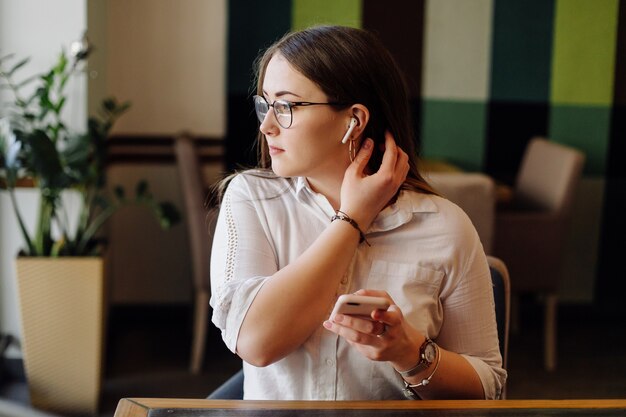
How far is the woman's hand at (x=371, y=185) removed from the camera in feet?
5.27

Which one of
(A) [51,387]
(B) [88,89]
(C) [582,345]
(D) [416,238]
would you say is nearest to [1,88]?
(B) [88,89]

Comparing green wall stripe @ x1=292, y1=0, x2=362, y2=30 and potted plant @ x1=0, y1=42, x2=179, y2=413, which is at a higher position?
green wall stripe @ x1=292, y1=0, x2=362, y2=30

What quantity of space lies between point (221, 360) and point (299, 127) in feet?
8.25

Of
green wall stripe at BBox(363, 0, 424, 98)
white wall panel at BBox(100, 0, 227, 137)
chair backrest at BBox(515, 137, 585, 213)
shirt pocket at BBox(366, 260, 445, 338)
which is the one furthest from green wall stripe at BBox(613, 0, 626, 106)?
shirt pocket at BBox(366, 260, 445, 338)

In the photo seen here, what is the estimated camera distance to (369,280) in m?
1.62

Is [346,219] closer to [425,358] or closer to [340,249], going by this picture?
[340,249]

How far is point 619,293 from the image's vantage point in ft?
15.3

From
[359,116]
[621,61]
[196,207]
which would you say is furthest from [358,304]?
[621,61]

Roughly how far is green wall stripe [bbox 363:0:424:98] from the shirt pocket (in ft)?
9.36

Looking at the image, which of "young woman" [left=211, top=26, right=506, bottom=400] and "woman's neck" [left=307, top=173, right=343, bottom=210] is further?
"woman's neck" [left=307, top=173, right=343, bottom=210]

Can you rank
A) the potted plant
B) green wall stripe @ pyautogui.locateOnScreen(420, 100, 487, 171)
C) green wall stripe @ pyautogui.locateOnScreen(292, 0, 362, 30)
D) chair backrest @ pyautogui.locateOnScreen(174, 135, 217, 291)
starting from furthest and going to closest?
green wall stripe @ pyautogui.locateOnScreen(420, 100, 487, 171)
green wall stripe @ pyautogui.locateOnScreen(292, 0, 362, 30)
chair backrest @ pyautogui.locateOnScreen(174, 135, 217, 291)
the potted plant

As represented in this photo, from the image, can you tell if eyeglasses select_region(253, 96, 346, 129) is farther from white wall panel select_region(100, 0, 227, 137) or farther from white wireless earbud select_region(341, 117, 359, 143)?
white wall panel select_region(100, 0, 227, 137)

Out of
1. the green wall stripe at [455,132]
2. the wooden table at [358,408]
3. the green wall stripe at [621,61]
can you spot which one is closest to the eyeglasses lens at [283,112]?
the wooden table at [358,408]

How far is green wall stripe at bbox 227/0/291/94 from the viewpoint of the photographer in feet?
14.0
